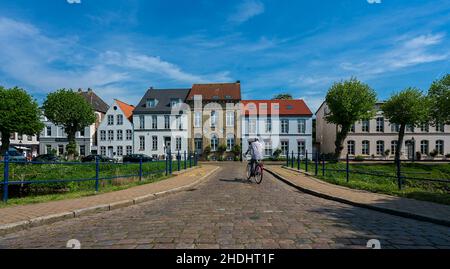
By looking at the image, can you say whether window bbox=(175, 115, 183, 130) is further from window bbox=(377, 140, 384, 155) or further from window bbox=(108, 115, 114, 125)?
window bbox=(377, 140, 384, 155)

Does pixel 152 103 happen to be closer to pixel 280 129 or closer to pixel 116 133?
pixel 116 133

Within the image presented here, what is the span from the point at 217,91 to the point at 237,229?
47.3m

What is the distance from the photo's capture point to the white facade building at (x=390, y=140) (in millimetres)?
49656

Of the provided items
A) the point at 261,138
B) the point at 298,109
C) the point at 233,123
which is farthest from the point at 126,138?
the point at 298,109

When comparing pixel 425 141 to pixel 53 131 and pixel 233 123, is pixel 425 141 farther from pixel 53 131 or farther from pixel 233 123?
pixel 53 131

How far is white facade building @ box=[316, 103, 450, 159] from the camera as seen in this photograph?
49.7 metres

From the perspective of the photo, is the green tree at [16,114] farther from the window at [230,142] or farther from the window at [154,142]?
the window at [230,142]

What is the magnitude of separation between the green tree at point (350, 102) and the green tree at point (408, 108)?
9.84ft

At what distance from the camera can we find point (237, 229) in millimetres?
5164

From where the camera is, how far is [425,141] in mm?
50094

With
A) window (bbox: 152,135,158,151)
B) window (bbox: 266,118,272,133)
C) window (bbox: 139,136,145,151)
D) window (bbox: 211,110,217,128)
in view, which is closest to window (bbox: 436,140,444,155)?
window (bbox: 266,118,272,133)

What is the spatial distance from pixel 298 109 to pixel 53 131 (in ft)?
146

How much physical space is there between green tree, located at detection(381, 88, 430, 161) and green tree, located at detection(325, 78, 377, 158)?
Answer: 3.00 metres

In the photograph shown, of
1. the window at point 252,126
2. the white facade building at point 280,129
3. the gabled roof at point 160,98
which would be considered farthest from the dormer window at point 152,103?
the window at point 252,126
